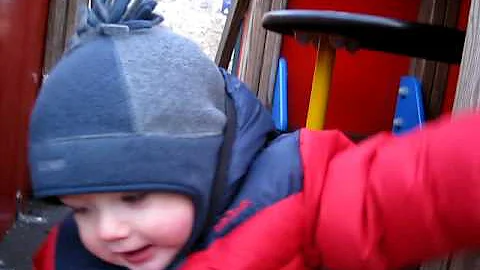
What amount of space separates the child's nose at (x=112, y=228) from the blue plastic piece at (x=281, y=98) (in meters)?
1.87

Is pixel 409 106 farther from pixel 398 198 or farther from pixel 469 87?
pixel 398 198

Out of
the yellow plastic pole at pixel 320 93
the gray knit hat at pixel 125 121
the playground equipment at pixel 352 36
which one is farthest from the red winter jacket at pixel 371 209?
the yellow plastic pole at pixel 320 93

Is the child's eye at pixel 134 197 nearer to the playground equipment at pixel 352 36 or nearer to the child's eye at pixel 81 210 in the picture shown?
the child's eye at pixel 81 210

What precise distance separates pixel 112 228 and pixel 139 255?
3.1 inches

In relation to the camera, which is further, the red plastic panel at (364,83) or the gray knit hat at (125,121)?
the red plastic panel at (364,83)

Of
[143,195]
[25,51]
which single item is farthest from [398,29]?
[25,51]

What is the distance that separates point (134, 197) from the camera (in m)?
1.08

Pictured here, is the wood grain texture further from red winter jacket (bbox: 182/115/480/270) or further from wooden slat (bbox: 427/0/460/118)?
red winter jacket (bbox: 182/115/480/270)

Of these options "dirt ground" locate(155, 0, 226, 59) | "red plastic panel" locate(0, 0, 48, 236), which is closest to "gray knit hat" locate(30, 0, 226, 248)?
"red plastic panel" locate(0, 0, 48, 236)

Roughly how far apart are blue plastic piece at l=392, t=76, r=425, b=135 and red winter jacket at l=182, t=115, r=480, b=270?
52.9 inches

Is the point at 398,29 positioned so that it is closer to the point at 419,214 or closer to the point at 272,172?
the point at 272,172

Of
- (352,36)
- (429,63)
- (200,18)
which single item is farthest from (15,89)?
(200,18)

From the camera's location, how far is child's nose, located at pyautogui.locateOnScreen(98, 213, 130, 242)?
1.06 metres

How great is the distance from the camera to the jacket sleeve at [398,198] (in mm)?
947
